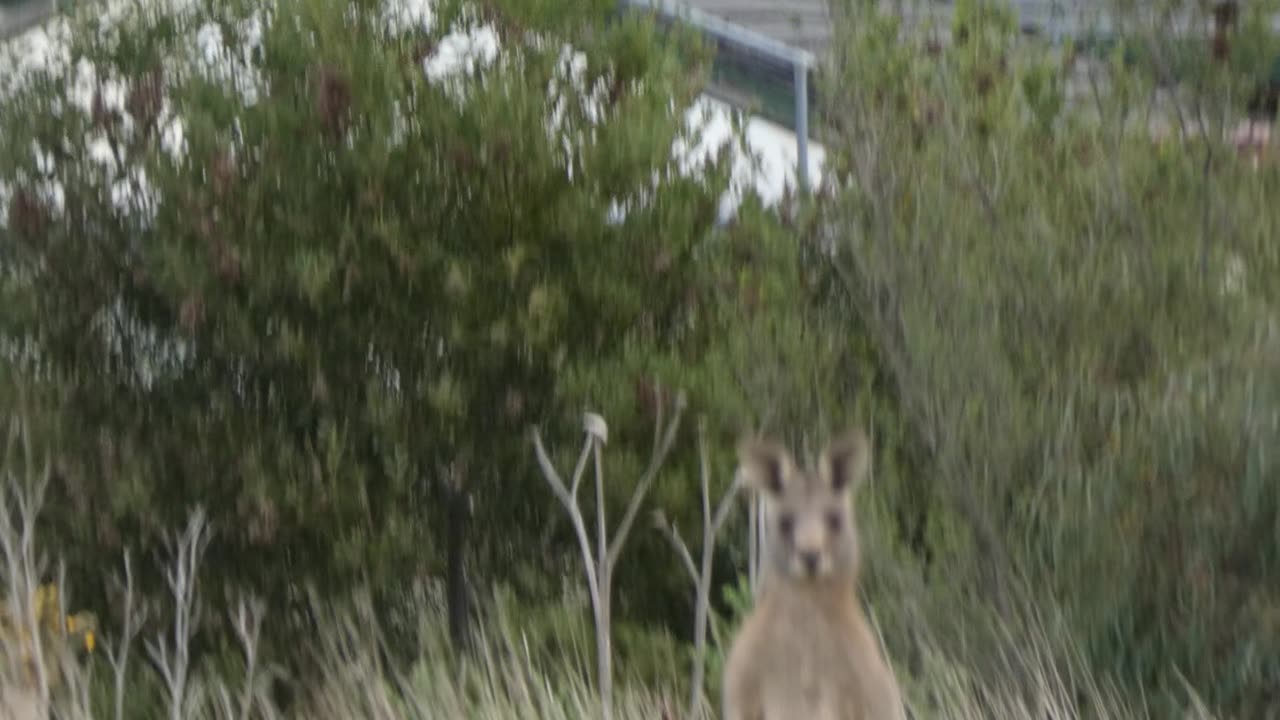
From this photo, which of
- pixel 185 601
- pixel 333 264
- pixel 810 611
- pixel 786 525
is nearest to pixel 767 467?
pixel 786 525

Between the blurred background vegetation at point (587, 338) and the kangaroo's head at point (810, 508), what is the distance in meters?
1.90

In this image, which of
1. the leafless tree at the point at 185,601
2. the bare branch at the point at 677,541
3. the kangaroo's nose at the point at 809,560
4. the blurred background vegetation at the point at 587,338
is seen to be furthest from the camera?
the leafless tree at the point at 185,601

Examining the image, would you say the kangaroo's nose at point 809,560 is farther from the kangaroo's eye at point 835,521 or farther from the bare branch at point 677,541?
the bare branch at point 677,541

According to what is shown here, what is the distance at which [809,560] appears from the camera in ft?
6.10

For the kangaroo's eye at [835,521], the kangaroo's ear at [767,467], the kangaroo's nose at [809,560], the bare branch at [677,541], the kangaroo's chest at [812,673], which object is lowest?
the bare branch at [677,541]

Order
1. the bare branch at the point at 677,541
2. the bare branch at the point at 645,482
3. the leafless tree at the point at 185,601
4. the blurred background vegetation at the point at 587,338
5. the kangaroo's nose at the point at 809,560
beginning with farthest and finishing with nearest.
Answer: the leafless tree at the point at 185,601
the blurred background vegetation at the point at 587,338
the bare branch at the point at 677,541
the bare branch at the point at 645,482
the kangaroo's nose at the point at 809,560

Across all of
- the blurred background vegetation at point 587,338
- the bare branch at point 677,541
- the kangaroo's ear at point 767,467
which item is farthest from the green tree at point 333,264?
the kangaroo's ear at point 767,467

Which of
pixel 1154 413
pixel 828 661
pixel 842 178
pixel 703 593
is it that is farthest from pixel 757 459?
pixel 842 178

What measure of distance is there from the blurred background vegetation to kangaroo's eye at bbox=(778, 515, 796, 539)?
6.35ft

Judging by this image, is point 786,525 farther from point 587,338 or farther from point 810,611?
point 587,338

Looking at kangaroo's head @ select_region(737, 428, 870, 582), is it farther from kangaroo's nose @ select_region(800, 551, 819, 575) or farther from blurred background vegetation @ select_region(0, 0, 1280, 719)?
blurred background vegetation @ select_region(0, 0, 1280, 719)

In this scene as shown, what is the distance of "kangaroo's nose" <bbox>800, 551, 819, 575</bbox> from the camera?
1.86m

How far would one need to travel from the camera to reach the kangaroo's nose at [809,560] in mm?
1859

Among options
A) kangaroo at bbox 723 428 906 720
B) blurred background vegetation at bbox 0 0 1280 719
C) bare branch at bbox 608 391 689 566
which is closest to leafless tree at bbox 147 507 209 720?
blurred background vegetation at bbox 0 0 1280 719
